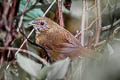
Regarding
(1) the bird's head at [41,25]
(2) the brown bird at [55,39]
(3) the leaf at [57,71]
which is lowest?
(2) the brown bird at [55,39]

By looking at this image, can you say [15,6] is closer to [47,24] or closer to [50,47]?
[50,47]

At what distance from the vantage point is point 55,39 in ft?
11.5

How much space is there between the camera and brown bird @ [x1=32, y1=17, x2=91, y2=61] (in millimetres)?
3238

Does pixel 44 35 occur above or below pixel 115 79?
below

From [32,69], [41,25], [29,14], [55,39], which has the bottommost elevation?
[55,39]

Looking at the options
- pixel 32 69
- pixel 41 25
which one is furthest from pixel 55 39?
pixel 32 69

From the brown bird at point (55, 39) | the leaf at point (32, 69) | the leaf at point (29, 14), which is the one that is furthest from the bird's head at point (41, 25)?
the leaf at point (32, 69)

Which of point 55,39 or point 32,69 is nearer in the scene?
point 32,69

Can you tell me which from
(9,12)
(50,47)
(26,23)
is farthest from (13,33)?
(50,47)

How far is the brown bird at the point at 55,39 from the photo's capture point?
324 cm

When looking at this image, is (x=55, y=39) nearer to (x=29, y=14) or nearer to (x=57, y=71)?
(x=29, y=14)

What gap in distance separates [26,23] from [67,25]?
77 centimetres

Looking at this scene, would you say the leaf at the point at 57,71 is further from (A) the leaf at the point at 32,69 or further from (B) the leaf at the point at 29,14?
(B) the leaf at the point at 29,14

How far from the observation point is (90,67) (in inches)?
47.9
